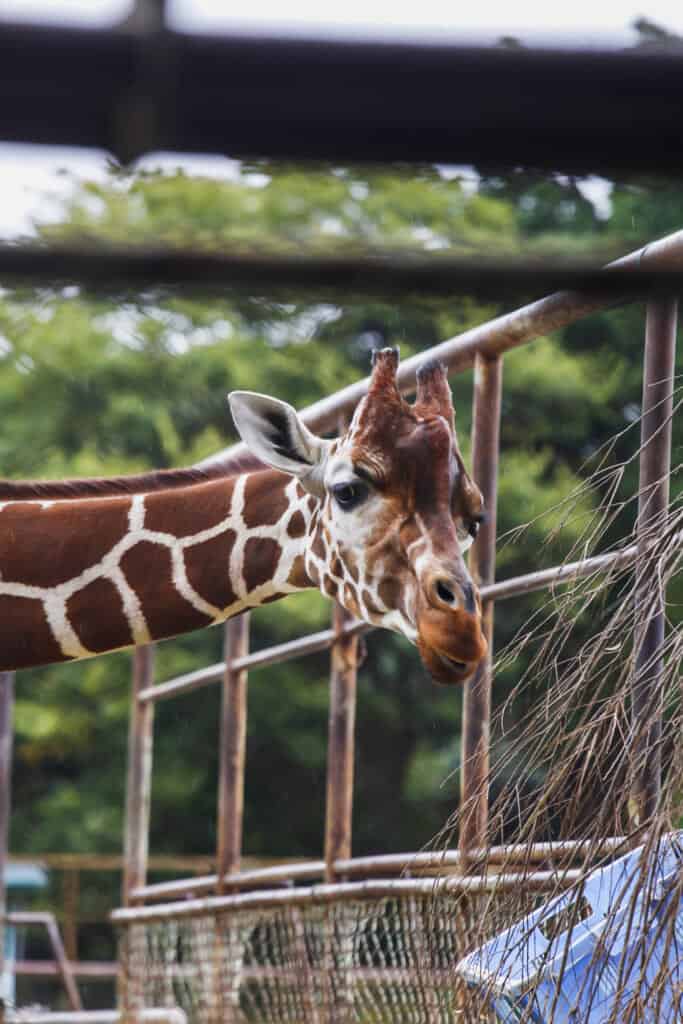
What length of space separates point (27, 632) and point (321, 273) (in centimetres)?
283

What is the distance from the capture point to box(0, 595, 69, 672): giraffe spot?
3.42 metres

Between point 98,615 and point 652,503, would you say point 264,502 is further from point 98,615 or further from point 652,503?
point 652,503

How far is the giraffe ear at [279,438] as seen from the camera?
3.15 metres

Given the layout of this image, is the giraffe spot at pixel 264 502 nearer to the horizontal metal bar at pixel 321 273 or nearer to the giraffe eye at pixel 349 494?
the giraffe eye at pixel 349 494

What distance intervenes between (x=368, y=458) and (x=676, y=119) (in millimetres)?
2403

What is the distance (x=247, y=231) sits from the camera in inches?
28.0

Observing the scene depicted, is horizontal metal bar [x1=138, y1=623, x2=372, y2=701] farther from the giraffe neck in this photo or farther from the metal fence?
the metal fence

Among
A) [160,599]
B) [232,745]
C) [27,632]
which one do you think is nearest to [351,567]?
[160,599]

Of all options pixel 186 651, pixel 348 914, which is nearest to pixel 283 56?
pixel 348 914

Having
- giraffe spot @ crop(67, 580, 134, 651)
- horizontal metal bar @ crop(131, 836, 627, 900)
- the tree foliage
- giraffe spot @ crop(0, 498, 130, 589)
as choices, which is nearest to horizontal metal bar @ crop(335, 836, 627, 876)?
horizontal metal bar @ crop(131, 836, 627, 900)

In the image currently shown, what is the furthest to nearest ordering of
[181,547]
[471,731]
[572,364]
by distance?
Answer: [572,364], [181,547], [471,731]

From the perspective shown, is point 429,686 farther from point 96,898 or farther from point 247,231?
point 247,231

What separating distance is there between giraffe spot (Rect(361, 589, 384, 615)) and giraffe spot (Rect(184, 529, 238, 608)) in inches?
16.5

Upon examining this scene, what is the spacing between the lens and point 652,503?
8.71 feet
